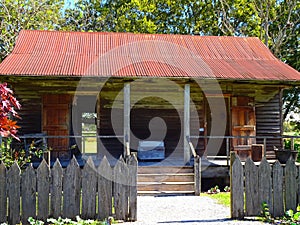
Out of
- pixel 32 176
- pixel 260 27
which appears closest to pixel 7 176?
pixel 32 176

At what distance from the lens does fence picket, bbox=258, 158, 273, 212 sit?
6449 mm

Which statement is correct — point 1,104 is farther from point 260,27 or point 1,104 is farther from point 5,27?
point 260,27

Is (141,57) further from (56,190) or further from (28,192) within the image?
(28,192)

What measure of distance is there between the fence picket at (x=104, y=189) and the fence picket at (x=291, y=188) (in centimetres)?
303

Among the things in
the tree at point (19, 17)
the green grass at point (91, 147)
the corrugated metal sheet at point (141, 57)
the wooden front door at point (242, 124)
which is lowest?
the green grass at point (91, 147)

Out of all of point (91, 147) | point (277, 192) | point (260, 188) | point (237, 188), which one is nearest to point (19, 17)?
point (91, 147)

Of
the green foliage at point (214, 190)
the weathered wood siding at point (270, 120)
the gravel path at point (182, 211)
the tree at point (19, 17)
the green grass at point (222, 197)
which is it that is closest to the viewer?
the gravel path at point (182, 211)

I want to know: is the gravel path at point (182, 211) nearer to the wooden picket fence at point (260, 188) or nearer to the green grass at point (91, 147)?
the wooden picket fence at point (260, 188)

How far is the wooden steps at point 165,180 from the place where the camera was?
9.41m

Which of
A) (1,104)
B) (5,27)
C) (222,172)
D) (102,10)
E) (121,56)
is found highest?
(102,10)

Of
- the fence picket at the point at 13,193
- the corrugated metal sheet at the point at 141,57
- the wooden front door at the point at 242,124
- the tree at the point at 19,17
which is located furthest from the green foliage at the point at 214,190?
the tree at the point at 19,17

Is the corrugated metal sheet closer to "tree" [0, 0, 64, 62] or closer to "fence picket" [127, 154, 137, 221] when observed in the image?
"fence picket" [127, 154, 137, 221]

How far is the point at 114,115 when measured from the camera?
43.6 ft

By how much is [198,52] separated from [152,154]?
453cm
